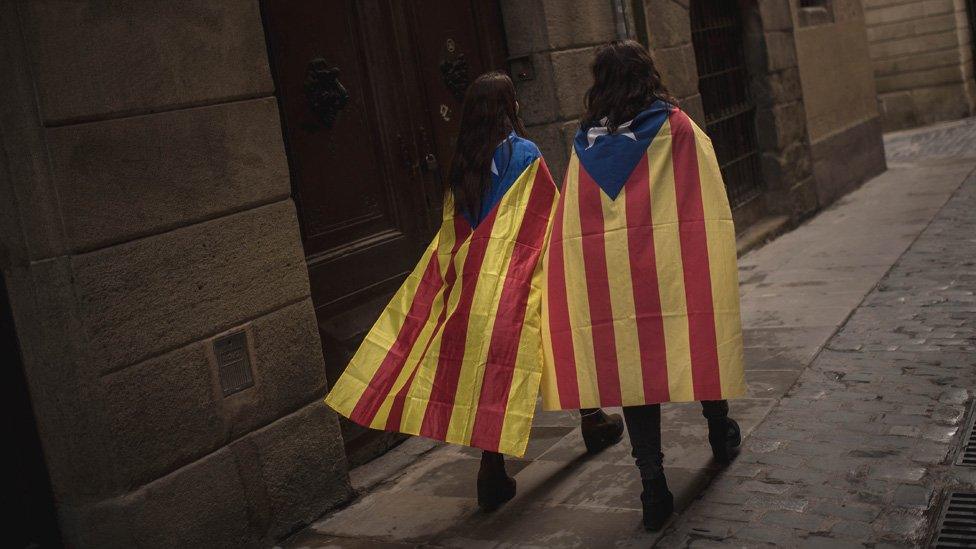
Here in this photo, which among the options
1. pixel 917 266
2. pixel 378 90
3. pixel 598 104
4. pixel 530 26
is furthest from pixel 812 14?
pixel 598 104

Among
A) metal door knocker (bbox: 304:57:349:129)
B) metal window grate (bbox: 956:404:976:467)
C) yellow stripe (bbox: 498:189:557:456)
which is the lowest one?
metal window grate (bbox: 956:404:976:467)

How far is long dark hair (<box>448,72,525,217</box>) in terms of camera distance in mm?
4066

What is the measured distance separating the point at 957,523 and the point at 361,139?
3180mm

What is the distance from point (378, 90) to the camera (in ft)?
17.4

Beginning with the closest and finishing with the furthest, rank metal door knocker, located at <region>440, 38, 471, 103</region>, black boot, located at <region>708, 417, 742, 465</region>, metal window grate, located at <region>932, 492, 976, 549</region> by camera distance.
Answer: metal window grate, located at <region>932, 492, 976, 549</region>
black boot, located at <region>708, 417, 742, 465</region>
metal door knocker, located at <region>440, 38, 471, 103</region>

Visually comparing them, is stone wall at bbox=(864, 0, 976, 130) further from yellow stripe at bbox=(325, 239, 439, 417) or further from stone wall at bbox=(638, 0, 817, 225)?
yellow stripe at bbox=(325, 239, 439, 417)

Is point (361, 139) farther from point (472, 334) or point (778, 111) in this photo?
point (778, 111)

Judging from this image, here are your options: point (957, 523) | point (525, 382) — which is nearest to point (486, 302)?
point (525, 382)

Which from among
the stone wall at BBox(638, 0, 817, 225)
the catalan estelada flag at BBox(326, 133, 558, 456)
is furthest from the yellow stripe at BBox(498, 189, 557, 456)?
the stone wall at BBox(638, 0, 817, 225)

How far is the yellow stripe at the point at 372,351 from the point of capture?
13.3 feet

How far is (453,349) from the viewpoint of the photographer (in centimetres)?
401

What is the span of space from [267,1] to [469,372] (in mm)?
2017

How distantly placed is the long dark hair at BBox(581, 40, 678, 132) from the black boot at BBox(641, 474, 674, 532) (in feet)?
4.23

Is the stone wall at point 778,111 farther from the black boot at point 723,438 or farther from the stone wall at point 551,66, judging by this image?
the black boot at point 723,438
